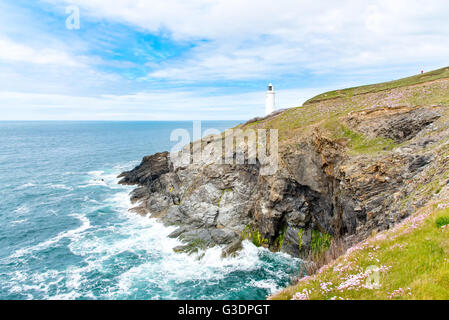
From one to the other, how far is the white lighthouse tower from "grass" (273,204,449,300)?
62.4 m

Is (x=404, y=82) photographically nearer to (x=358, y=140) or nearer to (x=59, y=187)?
(x=358, y=140)

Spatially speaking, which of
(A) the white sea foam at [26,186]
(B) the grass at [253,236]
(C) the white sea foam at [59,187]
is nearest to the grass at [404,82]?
(B) the grass at [253,236]

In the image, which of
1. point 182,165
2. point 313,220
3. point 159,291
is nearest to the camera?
point 159,291

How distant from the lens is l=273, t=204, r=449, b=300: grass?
7.73 meters

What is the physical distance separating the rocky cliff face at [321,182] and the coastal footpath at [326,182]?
0.12 meters

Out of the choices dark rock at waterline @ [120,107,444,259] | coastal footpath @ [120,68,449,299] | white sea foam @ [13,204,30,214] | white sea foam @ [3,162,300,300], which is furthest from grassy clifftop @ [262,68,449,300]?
white sea foam @ [13,204,30,214]

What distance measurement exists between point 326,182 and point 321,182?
0.57 metres

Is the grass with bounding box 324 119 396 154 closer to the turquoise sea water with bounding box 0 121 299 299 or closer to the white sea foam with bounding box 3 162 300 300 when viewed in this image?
the turquoise sea water with bounding box 0 121 299 299

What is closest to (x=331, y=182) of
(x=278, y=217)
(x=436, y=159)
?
(x=278, y=217)

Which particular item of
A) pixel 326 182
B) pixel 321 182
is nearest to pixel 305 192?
pixel 321 182

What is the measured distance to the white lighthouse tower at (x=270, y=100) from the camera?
236 ft

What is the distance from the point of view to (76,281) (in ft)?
98.4
